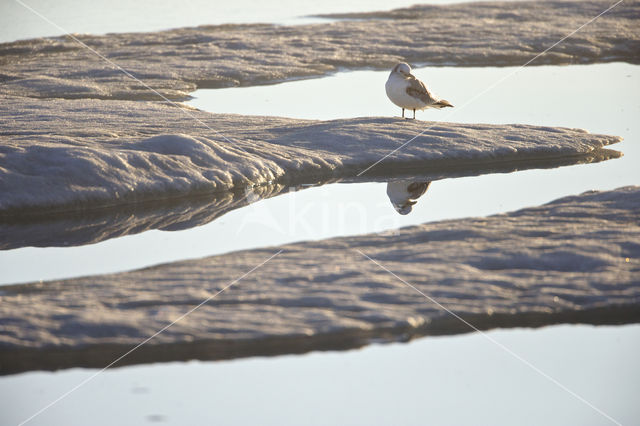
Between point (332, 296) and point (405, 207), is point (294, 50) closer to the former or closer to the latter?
point (405, 207)

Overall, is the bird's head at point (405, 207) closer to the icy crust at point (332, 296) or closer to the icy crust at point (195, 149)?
the icy crust at point (195, 149)

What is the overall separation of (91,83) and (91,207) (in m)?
8.78

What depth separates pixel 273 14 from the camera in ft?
116

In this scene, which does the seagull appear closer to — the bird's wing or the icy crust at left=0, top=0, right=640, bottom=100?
the bird's wing

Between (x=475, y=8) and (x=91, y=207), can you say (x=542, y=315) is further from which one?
(x=475, y=8)

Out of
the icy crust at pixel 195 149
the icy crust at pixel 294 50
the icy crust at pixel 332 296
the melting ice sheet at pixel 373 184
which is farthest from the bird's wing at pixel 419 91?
the icy crust at pixel 294 50

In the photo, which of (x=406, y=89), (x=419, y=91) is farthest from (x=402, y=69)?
(x=419, y=91)

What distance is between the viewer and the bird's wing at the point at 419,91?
44.9 feet

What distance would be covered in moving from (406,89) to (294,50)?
399 inches

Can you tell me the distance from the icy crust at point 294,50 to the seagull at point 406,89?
6.16 metres

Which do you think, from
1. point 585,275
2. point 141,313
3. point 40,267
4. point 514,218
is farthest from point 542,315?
point 40,267

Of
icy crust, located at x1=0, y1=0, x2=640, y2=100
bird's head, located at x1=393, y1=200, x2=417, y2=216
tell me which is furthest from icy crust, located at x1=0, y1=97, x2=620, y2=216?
icy crust, located at x1=0, y1=0, x2=640, y2=100

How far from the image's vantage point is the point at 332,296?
773cm

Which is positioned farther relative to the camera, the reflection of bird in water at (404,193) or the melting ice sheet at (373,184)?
the reflection of bird in water at (404,193)
